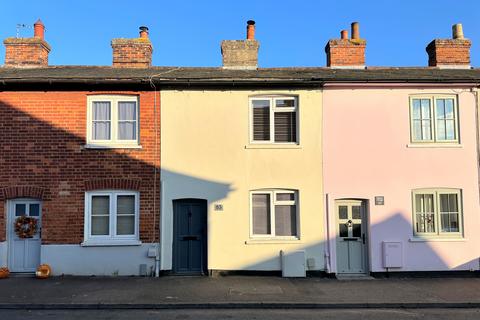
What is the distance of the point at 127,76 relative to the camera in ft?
41.3

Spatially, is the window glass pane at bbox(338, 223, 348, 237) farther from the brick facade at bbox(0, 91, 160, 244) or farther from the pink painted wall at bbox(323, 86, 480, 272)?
the brick facade at bbox(0, 91, 160, 244)

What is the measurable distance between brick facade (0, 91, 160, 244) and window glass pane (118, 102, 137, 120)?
1.10ft

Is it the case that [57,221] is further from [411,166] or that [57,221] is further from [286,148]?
[411,166]

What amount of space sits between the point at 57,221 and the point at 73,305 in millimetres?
3824

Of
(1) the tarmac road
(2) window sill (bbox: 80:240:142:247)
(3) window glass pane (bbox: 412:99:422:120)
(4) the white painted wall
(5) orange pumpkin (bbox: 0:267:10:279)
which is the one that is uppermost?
(3) window glass pane (bbox: 412:99:422:120)

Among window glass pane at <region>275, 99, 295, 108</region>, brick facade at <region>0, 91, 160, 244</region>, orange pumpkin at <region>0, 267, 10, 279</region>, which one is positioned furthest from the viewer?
window glass pane at <region>275, 99, 295, 108</region>

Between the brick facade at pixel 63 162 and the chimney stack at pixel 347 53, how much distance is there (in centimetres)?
627

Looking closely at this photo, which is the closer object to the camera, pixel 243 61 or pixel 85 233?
pixel 85 233

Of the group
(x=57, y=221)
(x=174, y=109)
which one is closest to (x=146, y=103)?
(x=174, y=109)

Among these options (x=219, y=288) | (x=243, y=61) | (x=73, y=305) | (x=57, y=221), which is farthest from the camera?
(x=243, y=61)

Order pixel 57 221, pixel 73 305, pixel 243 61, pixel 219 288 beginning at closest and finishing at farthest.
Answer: pixel 73 305 < pixel 219 288 < pixel 57 221 < pixel 243 61

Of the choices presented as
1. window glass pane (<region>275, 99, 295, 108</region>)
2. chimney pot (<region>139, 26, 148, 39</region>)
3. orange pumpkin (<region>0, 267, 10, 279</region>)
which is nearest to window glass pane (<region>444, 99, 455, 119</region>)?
window glass pane (<region>275, 99, 295, 108</region>)

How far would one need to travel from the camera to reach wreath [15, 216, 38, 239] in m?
12.2

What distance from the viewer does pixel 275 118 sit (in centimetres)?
1293
